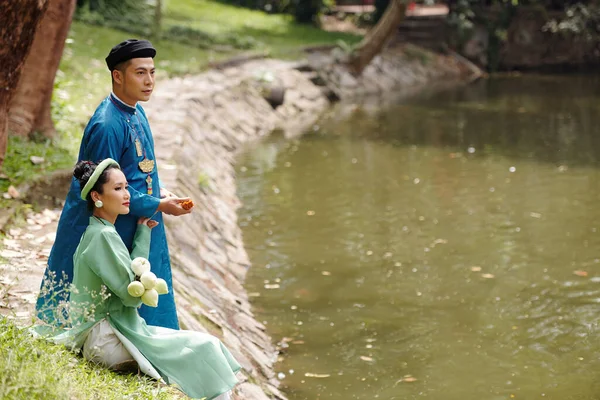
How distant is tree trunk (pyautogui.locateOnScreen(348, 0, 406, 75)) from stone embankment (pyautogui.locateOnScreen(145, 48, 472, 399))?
0.42m

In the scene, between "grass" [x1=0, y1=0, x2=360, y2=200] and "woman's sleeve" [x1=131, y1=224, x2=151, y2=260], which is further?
"grass" [x1=0, y1=0, x2=360, y2=200]

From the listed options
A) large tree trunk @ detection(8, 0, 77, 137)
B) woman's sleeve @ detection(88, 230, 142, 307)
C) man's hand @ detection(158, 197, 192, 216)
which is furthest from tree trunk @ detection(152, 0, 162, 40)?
woman's sleeve @ detection(88, 230, 142, 307)

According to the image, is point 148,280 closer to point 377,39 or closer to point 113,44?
point 113,44

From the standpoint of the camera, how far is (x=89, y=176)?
4570 mm

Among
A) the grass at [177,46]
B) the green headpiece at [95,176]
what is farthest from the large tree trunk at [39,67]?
the green headpiece at [95,176]

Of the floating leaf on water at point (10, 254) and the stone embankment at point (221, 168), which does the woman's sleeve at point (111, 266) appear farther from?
the floating leaf on water at point (10, 254)

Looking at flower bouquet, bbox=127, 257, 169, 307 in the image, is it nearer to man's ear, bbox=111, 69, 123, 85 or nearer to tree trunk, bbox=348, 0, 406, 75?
man's ear, bbox=111, 69, 123, 85

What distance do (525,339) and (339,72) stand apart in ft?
53.7

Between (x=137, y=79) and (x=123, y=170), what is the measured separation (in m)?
0.50

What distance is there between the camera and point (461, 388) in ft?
21.9

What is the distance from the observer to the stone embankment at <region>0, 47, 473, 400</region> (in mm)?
6602

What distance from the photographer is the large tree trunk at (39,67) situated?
9234 mm

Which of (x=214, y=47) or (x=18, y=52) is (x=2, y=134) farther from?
(x=214, y=47)

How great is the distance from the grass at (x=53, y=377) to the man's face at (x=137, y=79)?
1.35m
